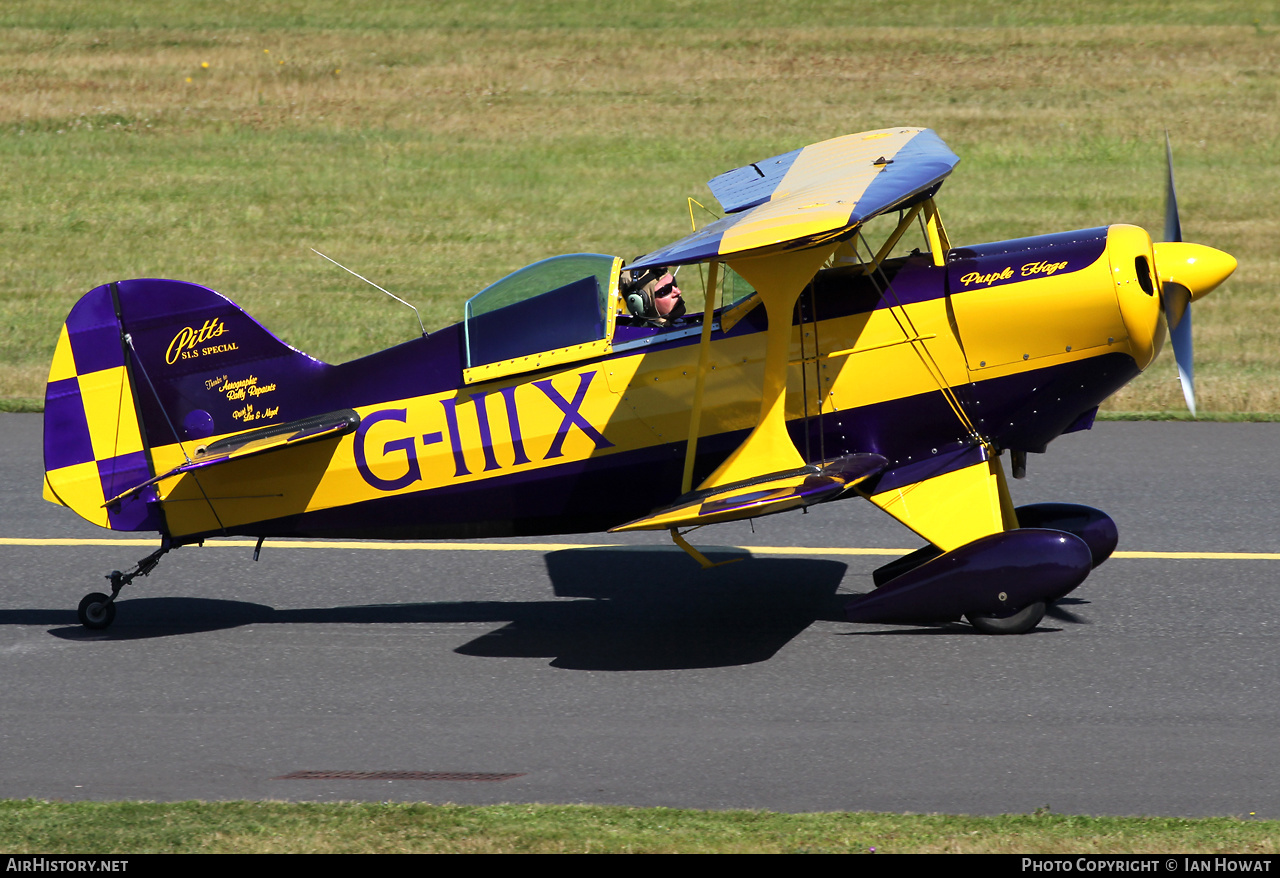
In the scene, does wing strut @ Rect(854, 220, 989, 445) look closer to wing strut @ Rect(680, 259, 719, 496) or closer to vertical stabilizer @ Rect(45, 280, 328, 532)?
wing strut @ Rect(680, 259, 719, 496)

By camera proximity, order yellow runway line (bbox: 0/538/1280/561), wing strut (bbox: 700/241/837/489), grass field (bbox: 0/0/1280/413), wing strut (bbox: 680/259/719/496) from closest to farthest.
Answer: wing strut (bbox: 700/241/837/489)
wing strut (bbox: 680/259/719/496)
yellow runway line (bbox: 0/538/1280/561)
grass field (bbox: 0/0/1280/413)

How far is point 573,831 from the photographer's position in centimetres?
520

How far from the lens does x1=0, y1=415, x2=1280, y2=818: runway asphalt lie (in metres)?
5.80

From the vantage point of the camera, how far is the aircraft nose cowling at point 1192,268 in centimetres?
707

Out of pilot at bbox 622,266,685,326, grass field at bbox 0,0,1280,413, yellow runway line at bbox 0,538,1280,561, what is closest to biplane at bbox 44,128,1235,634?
pilot at bbox 622,266,685,326

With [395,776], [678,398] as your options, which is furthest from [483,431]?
[395,776]

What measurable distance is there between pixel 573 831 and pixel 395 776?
1.04 meters

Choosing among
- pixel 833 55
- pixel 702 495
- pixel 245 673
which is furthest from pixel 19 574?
pixel 833 55

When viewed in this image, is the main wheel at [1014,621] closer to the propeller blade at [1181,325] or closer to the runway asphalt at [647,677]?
the runway asphalt at [647,677]

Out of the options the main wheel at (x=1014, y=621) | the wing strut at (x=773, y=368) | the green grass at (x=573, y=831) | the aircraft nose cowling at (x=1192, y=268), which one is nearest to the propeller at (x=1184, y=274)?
the aircraft nose cowling at (x=1192, y=268)

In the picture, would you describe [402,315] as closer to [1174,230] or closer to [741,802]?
[1174,230]

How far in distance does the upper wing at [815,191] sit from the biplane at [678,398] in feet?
0.14

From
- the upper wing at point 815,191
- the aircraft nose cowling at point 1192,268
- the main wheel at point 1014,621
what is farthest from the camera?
the main wheel at point 1014,621

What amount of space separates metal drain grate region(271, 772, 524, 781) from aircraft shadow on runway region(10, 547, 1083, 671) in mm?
1313
